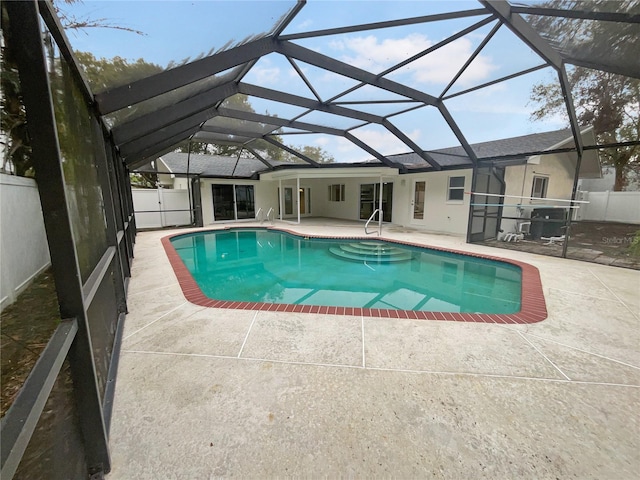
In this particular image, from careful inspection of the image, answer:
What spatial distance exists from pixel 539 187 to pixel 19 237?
14233 millimetres

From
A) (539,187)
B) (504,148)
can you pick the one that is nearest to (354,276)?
(504,148)

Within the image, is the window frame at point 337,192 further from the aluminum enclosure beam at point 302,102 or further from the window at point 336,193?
the aluminum enclosure beam at point 302,102

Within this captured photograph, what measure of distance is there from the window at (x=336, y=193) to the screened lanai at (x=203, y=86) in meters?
6.88

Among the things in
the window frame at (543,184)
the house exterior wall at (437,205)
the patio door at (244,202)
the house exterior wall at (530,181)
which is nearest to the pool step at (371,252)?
the house exterior wall at (437,205)

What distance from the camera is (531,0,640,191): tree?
371cm

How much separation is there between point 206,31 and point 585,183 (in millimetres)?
21263

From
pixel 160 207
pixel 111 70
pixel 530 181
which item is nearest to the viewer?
pixel 111 70

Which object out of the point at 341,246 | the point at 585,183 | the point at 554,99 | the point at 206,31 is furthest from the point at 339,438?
the point at 585,183

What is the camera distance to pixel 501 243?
9070 millimetres

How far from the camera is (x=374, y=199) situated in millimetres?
14359

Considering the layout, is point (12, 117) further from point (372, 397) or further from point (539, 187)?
point (539, 187)

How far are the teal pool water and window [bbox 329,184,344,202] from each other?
6932mm

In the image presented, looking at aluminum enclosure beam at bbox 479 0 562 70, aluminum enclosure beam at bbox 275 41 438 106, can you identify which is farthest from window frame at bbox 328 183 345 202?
aluminum enclosure beam at bbox 479 0 562 70

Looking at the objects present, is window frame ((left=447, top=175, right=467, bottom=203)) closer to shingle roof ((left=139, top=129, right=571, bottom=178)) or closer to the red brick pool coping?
shingle roof ((left=139, top=129, right=571, bottom=178))
